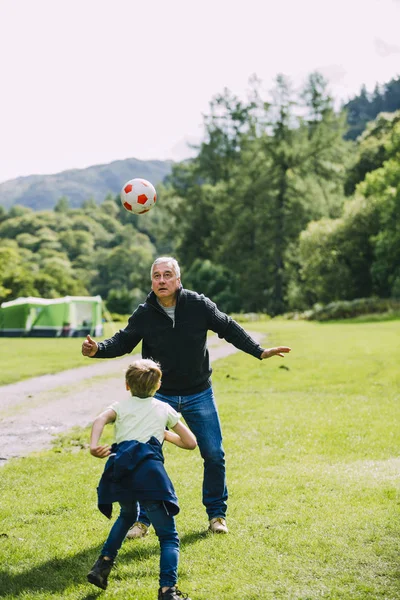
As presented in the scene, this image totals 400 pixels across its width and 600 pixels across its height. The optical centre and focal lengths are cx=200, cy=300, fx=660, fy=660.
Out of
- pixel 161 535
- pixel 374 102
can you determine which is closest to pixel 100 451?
pixel 161 535

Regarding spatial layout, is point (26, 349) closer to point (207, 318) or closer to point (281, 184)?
point (207, 318)

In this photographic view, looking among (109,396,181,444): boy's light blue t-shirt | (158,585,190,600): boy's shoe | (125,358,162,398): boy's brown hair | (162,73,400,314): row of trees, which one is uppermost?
(162,73,400,314): row of trees

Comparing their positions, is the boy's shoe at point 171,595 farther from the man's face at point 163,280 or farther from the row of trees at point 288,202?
the row of trees at point 288,202

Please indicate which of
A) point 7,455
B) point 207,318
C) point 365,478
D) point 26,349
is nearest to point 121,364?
point 26,349

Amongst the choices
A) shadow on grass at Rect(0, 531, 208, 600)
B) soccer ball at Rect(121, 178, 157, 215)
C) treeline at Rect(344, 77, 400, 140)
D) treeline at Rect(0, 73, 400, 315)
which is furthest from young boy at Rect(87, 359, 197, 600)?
treeline at Rect(344, 77, 400, 140)

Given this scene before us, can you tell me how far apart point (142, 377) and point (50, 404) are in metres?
8.92

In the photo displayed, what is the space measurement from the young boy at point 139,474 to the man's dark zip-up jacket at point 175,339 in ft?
3.39

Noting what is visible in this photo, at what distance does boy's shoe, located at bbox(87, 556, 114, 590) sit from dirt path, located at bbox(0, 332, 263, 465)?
14.4 ft

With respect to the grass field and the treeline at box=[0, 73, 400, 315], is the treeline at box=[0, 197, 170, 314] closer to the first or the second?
the treeline at box=[0, 73, 400, 315]

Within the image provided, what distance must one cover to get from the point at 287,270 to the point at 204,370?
2215 inches

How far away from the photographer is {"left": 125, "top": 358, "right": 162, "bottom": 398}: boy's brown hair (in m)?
4.50

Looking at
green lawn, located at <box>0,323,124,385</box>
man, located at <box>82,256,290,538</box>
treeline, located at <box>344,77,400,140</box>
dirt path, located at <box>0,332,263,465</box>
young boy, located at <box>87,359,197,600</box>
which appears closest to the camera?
young boy, located at <box>87,359,197,600</box>

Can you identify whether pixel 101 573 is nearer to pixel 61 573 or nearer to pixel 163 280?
pixel 61 573

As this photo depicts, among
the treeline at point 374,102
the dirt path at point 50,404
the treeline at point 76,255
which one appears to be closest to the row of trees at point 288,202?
the treeline at point 76,255
